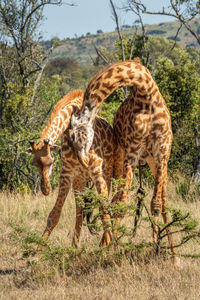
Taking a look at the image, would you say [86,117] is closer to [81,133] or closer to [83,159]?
[81,133]

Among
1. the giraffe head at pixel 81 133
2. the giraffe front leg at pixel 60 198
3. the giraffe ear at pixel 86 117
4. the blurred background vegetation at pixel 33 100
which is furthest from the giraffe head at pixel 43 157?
the blurred background vegetation at pixel 33 100

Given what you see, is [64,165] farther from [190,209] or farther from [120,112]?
[190,209]

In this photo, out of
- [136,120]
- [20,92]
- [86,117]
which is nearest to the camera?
[86,117]

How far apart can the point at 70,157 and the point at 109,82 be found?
1.07 m

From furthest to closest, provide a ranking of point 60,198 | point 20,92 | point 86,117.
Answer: point 20,92 → point 60,198 → point 86,117

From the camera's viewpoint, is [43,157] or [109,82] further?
[109,82]

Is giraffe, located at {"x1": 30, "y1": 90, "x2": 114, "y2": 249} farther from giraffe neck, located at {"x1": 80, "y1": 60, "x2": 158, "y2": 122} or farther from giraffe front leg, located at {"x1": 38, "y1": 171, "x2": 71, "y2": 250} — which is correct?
giraffe neck, located at {"x1": 80, "y1": 60, "x2": 158, "y2": 122}

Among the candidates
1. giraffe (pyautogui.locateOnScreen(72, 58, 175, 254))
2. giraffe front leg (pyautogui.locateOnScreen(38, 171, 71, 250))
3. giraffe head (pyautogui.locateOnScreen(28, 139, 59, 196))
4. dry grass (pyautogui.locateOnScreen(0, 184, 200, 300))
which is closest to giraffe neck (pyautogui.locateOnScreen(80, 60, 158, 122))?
giraffe (pyautogui.locateOnScreen(72, 58, 175, 254))

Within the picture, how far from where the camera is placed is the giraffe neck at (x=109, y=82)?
15.0 feet

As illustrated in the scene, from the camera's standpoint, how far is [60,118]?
4816 mm

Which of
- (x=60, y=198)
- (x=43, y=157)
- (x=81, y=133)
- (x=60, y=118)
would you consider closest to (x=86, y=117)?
(x=81, y=133)

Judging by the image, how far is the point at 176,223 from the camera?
15.5 ft

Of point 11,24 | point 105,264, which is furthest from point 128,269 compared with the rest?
point 11,24

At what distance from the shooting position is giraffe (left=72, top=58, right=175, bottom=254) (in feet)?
15.0
